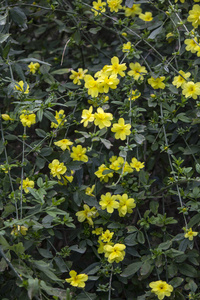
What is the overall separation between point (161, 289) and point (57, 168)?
66 centimetres

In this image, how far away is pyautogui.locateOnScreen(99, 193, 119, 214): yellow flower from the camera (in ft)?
5.65

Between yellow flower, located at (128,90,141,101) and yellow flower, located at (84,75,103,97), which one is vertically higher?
A: yellow flower, located at (84,75,103,97)

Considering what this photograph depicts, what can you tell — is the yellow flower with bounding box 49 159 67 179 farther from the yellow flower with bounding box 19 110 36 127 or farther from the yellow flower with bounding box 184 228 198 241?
the yellow flower with bounding box 184 228 198 241

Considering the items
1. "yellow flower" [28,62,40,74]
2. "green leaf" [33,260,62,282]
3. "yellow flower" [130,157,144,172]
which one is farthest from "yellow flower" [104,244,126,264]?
"yellow flower" [28,62,40,74]

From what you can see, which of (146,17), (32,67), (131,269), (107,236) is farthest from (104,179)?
(146,17)

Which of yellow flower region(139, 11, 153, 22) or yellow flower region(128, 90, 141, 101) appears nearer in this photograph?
yellow flower region(128, 90, 141, 101)

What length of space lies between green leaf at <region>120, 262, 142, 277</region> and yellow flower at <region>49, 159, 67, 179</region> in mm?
498

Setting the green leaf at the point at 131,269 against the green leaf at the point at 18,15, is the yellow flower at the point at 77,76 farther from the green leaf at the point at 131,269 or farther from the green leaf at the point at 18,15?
the green leaf at the point at 131,269

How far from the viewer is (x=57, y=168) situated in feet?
5.63

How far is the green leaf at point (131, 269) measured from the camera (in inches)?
67.7

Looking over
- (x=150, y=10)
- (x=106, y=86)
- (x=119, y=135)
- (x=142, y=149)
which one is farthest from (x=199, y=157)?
(x=150, y=10)

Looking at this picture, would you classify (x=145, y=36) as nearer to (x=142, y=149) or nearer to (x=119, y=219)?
(x=142, y=149)

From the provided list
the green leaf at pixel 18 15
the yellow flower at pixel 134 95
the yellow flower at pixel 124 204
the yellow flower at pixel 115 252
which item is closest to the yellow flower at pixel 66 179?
the yellow flower at pixel 124 204

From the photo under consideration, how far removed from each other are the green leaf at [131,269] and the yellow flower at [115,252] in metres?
0.09
